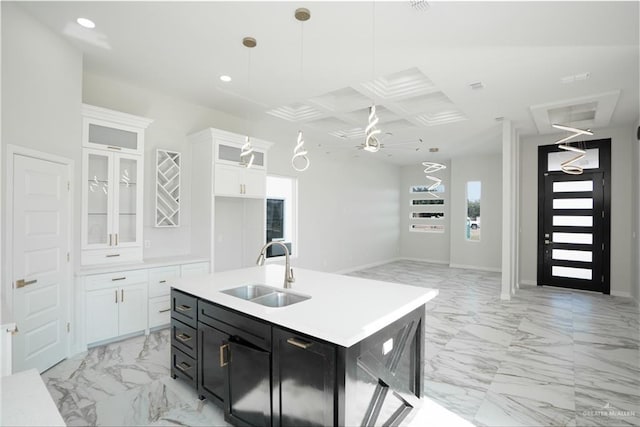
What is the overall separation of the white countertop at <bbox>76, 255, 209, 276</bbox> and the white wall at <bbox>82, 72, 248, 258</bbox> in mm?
292

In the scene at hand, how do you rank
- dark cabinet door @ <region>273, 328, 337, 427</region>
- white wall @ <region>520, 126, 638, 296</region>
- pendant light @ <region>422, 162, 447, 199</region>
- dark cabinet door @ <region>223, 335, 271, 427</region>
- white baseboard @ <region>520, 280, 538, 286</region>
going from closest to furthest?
1. dark cabinet door @ <region>273, 328, 337, 427</region>
2. dark cabinet door @ <region>223, 335, 271, 427</region>
3. white wall @ <region>520, 126, 638, 296</region>
4. pendant light @ <region>422, 162, 447, 199</region>
5. white baseboard @ <region>520, 280, 538, 286</region>

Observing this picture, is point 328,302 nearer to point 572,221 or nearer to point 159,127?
point 159,127

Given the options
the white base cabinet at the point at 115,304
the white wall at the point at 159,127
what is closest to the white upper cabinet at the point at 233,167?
the white wall at the point at 159,127

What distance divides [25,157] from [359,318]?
2.99 m

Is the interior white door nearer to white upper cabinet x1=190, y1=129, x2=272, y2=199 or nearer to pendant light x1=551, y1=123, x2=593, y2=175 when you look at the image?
white upper cabinet x1=190, y1=129, x2=272, y2=199

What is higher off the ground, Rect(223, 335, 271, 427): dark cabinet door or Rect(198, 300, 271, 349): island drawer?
Rect(198, 300, 271, 349): island drawer

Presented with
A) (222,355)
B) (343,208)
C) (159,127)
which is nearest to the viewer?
(222,355)

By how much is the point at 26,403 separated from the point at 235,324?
114cm

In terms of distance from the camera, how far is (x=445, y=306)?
518 centimetres

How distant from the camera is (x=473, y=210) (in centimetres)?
875

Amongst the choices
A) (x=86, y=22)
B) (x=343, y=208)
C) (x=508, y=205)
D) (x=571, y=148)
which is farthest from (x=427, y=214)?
(x=86, y=22)

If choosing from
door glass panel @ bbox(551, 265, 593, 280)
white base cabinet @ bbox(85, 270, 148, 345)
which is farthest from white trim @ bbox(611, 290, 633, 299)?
white base cabinet @ bbox(85, 270, 148, 345)

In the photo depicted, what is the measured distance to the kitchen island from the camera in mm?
1659

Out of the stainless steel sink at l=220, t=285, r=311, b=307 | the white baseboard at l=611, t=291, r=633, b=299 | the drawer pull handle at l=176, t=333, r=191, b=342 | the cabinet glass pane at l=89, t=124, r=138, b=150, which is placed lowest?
the white baseboard at l=611, t=291, r=633, b=299
